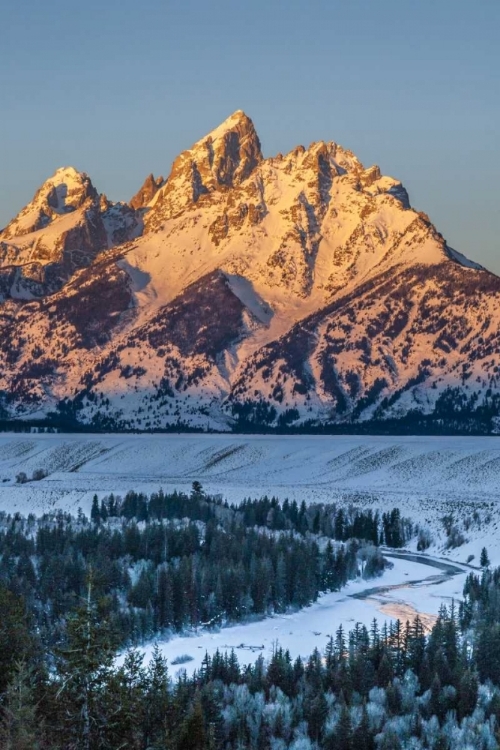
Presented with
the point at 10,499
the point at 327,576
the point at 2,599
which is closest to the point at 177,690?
the point at 2,599

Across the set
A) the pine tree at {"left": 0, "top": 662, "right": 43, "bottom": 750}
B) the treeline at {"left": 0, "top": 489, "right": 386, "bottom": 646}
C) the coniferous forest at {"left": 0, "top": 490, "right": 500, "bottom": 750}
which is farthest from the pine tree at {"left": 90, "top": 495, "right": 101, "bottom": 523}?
the pine tree at {"left": 0, "top": 662, "right": 43, "bottom": 750}

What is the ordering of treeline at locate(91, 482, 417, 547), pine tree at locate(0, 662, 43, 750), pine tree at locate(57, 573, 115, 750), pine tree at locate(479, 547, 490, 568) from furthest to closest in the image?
treeline at locate(91, 482, 417, 547) < pine tree at locate(479, 547, 490, 568) < pine tree at locate(57, 573, 115, 750) < pine tree at locate(0, 662, 43, 750)

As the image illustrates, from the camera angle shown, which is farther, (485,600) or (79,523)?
(79,523)

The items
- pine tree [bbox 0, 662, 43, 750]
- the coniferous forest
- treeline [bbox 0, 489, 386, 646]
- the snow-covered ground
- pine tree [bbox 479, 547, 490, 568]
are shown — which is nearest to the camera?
pine tree [bbox 0, 662, 43, 750]

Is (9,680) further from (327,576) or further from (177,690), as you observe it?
(327,576)

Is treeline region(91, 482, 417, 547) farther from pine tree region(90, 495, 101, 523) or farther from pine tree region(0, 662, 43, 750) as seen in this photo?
pine tree region(0, 662, 43, 750)

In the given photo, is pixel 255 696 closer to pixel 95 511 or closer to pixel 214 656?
pixel 214 656

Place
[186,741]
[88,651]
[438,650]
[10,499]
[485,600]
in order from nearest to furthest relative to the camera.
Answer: [88,651] < [186,741] < [438,650] < [485,600] < [10,499]
